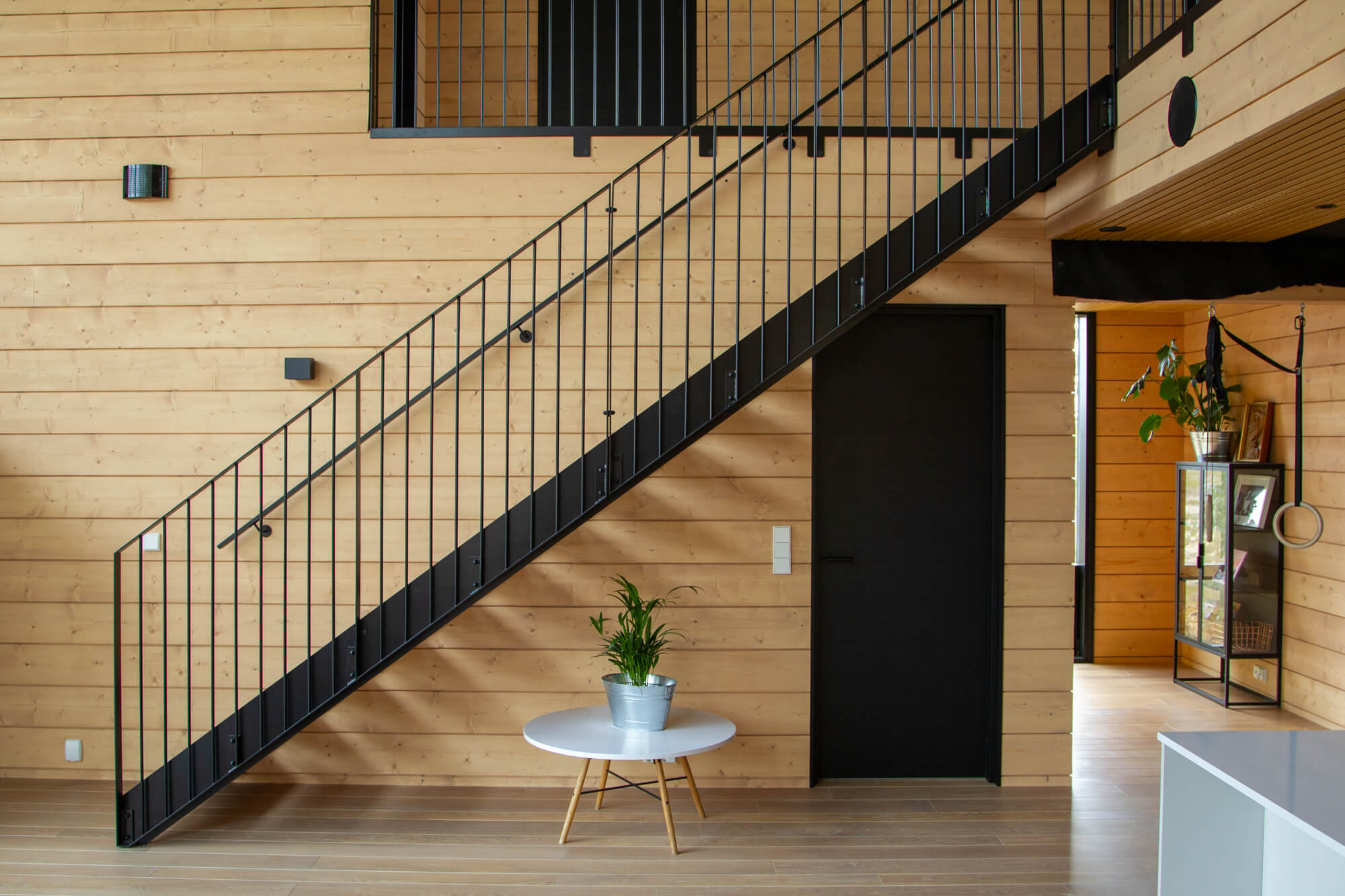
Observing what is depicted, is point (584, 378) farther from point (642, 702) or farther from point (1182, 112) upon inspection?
point (1182, 112)

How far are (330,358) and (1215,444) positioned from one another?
16.4 ft

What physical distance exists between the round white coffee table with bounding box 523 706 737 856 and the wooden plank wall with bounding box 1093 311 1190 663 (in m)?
4.08

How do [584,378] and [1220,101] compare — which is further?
[584,378]

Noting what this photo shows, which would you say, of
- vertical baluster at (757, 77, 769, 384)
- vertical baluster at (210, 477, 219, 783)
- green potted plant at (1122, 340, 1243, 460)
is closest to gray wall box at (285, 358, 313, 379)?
vertical baluster at (210, 477, 219, 783)

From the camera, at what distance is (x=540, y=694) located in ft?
13.7

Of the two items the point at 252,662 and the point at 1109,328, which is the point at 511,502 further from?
the point at 1109,328

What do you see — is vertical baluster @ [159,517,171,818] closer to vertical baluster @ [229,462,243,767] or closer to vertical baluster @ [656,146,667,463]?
vertical baluster @ [229,462,243,767]

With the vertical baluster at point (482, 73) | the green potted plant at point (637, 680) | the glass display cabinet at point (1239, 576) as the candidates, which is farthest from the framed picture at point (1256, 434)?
the vertical baluster at point (482, 73)

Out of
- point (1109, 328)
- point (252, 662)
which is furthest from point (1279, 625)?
point (252, 662)

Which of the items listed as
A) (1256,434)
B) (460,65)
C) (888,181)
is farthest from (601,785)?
(1256,434)

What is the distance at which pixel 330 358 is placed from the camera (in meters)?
4.18

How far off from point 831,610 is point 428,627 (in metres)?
1.80

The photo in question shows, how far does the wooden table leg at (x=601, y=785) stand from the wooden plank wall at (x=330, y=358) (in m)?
0.25

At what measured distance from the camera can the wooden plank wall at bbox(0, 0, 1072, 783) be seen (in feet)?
13.7
